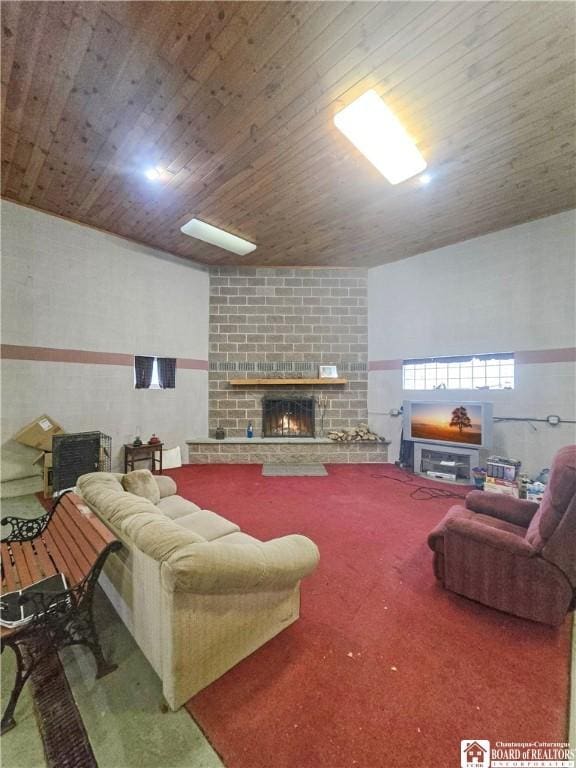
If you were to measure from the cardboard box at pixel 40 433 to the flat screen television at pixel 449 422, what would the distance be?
5.10 metres

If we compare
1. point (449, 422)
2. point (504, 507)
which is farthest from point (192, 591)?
point (449, 422)

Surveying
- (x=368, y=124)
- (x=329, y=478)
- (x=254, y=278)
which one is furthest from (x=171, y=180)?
(x=329, y=478)

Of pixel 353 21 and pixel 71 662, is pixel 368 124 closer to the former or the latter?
pixel 353 21

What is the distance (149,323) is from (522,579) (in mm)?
5441

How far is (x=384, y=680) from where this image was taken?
146cm

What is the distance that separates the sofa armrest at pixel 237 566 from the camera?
1.20 metres

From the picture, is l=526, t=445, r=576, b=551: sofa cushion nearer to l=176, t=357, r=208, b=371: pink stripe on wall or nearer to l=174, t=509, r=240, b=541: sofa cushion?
l=174, t=509, r=240, b=541: sofa cushion

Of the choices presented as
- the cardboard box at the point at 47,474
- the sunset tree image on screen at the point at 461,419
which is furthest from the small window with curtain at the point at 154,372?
the sunset tree image on screen at the point at 461,419

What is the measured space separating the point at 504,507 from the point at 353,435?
126 inches

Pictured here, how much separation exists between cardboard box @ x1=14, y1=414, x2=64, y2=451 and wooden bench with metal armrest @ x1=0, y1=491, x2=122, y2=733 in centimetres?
220

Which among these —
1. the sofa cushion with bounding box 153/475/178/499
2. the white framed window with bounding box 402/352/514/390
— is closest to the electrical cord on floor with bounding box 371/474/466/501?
the white framed window with bounding box 402/352/514/390

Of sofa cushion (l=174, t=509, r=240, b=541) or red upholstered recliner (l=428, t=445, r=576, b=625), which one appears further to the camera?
sofa cushion (l=174, t=509, r=240, b=541)

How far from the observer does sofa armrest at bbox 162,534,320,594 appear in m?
1.20

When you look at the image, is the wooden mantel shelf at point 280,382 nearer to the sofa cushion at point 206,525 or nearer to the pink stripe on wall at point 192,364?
the pink stripe on wall at point 192,364
